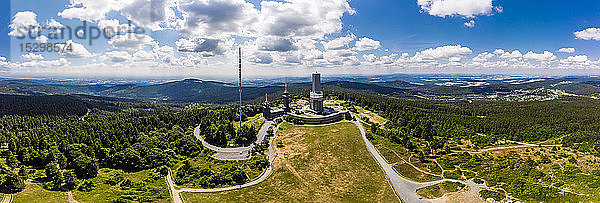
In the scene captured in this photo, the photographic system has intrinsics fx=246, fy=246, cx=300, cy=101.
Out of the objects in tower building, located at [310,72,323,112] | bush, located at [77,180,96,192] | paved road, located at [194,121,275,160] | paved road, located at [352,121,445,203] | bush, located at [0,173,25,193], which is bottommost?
paved road, located at [352,121,445,203]

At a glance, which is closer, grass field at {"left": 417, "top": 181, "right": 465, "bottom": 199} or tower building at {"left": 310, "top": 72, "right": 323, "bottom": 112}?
grass field at {"left": 417, "top": 181, "right": 465, "bottom": 199}

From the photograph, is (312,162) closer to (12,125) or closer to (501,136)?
(501,136)

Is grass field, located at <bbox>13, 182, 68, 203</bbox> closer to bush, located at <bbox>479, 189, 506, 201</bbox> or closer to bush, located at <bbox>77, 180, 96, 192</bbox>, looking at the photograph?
bush, located at <bbox>77, 180, 96, 192</bbox>

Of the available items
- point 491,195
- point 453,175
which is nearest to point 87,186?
point 453,175

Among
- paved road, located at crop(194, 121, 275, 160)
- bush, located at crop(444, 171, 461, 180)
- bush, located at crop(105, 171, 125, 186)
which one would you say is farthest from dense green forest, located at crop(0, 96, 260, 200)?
bush, located at crop(444, 171, 461, 180)

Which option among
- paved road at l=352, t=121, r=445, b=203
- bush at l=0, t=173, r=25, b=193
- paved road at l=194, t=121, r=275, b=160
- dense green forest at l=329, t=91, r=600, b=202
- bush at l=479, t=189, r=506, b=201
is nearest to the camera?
bush at l=0, t=173, r=25, b=193

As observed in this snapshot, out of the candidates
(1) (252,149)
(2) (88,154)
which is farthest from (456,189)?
(2) (88,154)
